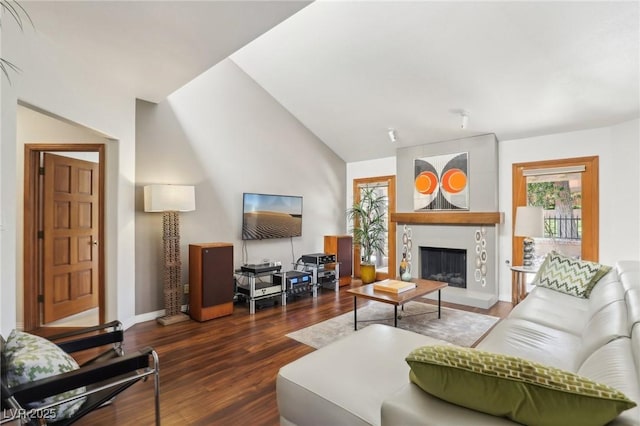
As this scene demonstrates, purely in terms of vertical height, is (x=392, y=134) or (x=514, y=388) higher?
(x=392, y=134)

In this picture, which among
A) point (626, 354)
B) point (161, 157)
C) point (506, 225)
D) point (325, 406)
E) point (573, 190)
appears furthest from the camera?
point (506, 225)

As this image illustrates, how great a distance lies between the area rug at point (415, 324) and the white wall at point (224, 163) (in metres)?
1.79

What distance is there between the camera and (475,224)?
186 inches

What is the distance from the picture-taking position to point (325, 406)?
1418mm

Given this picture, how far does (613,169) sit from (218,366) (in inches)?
196

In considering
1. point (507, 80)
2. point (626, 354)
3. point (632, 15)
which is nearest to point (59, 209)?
point (626, 354)

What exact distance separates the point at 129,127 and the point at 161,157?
1.65 ft

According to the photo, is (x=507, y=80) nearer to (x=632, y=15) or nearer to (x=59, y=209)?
(x=632, y=15)

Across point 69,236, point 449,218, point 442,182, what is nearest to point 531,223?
point 449,218

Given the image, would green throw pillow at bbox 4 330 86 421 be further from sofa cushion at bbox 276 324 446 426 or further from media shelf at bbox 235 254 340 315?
media shelf at bbox 235 254 340 315

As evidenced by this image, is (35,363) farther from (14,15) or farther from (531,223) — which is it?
(531,223)

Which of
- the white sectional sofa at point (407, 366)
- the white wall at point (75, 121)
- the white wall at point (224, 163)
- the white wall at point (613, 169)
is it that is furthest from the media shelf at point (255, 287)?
the white wall at point (613, 169)

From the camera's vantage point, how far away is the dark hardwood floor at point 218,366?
1.98 m

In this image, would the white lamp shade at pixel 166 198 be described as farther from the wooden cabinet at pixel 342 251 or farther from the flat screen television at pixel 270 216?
the wooden cabinet at pixel 342 251
